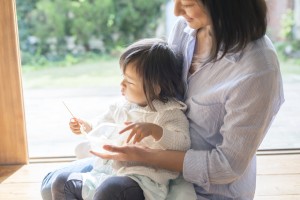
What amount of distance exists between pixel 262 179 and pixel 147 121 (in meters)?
0.82

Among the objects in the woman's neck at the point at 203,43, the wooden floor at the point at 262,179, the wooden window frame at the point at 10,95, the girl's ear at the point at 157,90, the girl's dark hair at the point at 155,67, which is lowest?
the wooden floor at the point at 262,179

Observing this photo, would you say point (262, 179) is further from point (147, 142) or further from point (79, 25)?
point (79, 25)

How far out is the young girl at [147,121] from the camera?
1.17 metres

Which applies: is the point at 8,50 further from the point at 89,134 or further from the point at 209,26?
the point at 209,26

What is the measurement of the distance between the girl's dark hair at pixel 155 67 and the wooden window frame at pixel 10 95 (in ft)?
2.55

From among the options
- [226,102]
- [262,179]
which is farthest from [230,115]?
[262,179]

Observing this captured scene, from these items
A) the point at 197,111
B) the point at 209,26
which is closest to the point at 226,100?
the point at 197,111

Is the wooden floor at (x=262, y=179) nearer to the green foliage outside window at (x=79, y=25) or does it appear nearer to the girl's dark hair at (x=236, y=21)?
the green foliage outside window at (x=79, y=25)

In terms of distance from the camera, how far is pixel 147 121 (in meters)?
1.27

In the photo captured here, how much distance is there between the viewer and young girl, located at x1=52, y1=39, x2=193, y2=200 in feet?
3.84

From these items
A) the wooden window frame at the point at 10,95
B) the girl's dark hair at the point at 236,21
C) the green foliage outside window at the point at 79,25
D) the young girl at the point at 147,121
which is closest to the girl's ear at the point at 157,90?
the young girl at the point at 147,121

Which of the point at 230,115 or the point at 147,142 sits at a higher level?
the point at 230,115

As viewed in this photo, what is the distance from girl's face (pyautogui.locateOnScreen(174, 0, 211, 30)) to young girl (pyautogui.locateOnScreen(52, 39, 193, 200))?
132mm

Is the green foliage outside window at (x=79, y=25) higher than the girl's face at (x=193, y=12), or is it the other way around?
the girl's face at (x=193, y=12)
